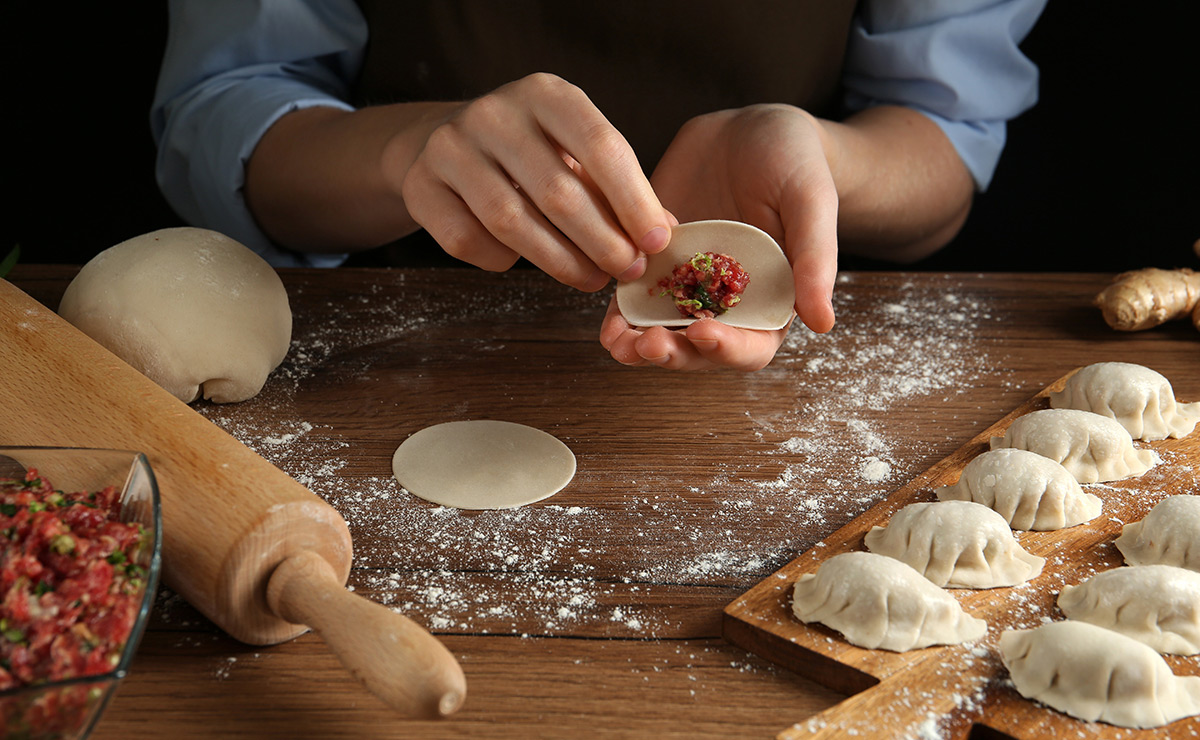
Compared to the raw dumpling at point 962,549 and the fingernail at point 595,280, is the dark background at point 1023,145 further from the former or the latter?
the raw dumpling at point 962,549

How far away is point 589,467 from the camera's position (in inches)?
51.3

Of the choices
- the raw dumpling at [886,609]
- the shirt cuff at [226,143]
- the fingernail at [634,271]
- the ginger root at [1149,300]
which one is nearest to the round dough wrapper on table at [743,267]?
the fingernail at [634,271]

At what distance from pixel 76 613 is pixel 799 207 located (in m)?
1.04

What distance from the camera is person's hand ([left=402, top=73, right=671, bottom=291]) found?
3.85 feet

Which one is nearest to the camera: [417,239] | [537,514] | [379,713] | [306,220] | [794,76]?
[379,713]

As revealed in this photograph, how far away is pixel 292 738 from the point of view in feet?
2.76

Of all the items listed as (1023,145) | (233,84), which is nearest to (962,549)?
(233,84)

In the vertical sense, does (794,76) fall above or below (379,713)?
above

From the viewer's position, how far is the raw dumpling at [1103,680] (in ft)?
2.80

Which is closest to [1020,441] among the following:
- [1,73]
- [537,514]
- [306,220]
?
[537,514]

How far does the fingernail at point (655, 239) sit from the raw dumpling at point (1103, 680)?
0.65 m

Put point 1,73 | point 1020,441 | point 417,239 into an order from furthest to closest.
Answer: point 1,73 < point 417,239 < point 1020,441

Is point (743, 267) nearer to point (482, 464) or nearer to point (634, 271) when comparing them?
point (634, 271)

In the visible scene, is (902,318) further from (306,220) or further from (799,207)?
(306,220)
